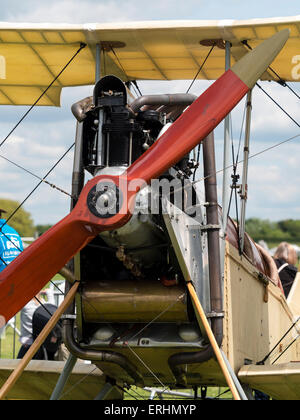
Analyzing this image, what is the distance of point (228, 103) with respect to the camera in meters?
5.08

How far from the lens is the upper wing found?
255 inches

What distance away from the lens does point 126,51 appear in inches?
285

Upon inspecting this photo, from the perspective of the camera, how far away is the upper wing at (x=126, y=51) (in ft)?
21.3

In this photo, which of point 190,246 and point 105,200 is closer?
point 105,200

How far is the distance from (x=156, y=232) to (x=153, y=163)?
537mm

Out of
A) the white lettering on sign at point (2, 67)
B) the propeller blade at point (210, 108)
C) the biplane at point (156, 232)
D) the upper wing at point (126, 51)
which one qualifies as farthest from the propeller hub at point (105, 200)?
the white lettering on sign at point (2, 67)

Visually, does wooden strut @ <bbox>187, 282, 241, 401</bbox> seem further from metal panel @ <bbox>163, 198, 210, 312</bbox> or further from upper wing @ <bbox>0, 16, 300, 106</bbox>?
upper wing @ <bbox>0, 16, 300, 106</bbox>

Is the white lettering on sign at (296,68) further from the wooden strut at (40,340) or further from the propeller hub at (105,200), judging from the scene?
the propeller hub at (105,200)

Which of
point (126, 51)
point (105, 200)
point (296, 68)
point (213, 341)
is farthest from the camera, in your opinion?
point (296, 68)

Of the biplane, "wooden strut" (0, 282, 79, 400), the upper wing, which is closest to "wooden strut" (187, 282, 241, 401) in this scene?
the biplane

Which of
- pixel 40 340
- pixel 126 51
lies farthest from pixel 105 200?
pixel 126 51

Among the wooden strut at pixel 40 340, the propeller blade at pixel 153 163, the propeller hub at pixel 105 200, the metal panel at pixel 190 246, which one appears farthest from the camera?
the wooden strut at pixel 40 340

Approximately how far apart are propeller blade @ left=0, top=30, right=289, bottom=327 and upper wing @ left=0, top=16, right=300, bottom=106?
1357 mm

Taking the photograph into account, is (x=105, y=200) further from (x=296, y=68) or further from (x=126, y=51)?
(x=296, y=68)
